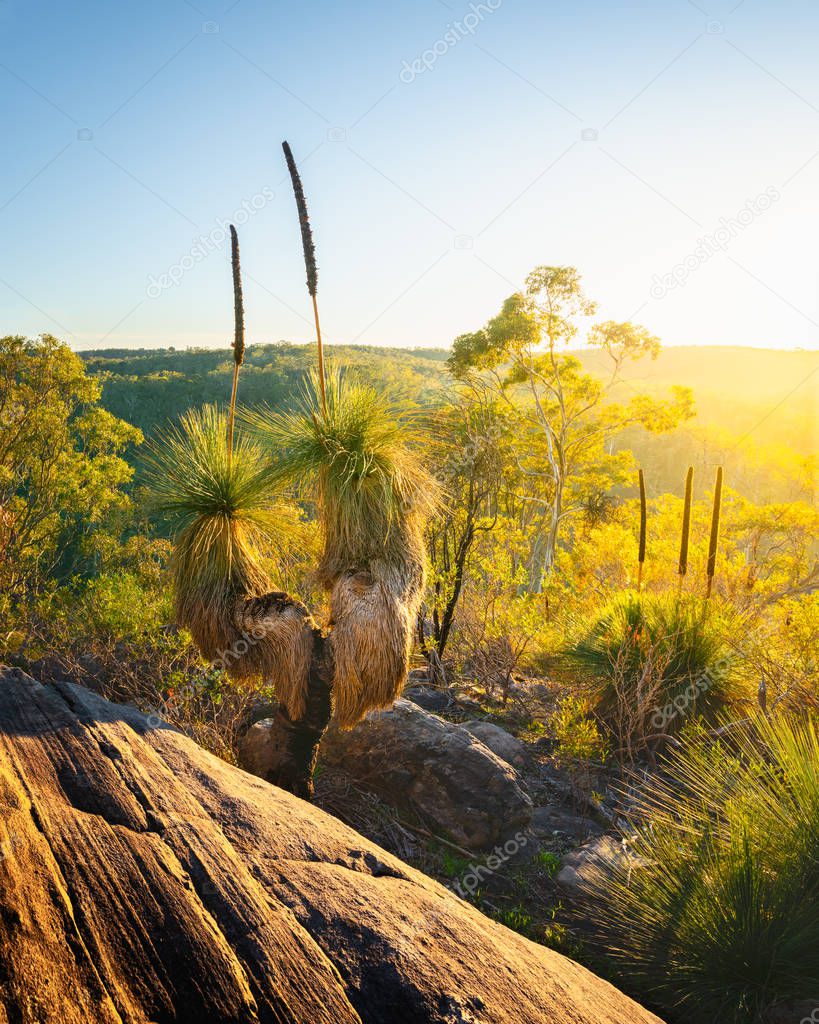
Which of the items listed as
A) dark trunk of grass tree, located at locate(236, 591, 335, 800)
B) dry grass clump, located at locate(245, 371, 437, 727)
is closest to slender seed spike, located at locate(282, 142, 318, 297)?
dry grass clump, located at locate(245, 371, 437, 727)

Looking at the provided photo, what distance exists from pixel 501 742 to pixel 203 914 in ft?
18.4

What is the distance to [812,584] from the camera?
19594mm

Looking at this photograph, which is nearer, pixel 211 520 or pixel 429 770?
pixel 211 520

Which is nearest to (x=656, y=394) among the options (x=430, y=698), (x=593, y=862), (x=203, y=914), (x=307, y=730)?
(x=430, y=698)

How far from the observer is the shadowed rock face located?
2451 mm

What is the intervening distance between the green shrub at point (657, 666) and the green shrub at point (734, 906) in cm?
327

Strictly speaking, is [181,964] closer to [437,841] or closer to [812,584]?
[437,841]

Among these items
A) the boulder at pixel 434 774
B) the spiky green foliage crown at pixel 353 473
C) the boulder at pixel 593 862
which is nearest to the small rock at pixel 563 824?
the boulder at pixel 434 774

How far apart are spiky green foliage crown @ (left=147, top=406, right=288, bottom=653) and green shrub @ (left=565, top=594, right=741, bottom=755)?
4.83 metres

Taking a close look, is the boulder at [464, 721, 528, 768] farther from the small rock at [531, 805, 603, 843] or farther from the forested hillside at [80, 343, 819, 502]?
the forested hillside at [80, 343, 819, 502]

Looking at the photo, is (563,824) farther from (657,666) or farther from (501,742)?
(657,666)

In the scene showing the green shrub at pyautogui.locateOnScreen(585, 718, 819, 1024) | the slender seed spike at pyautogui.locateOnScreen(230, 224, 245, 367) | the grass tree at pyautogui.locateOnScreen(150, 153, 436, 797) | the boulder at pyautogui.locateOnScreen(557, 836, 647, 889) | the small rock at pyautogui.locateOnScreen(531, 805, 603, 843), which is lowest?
the small rock at pyautogui.locateOnScreen(531, 805, 603, 843)

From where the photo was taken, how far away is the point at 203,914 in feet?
9.06

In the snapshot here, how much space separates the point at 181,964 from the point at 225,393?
58776 mm
